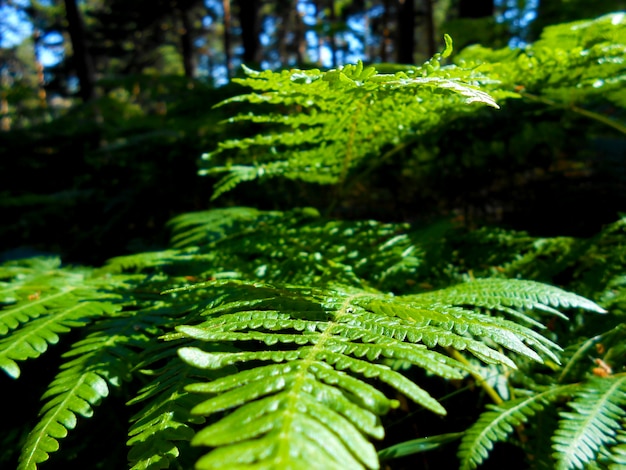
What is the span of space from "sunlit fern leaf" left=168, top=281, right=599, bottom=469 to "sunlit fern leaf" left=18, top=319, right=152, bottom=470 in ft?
0.83

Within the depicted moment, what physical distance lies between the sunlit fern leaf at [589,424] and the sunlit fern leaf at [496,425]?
6 centimetres

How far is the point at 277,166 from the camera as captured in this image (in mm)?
1376

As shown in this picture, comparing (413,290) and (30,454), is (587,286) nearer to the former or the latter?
(413,290)

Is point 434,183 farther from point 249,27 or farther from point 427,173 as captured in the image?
point 249,27

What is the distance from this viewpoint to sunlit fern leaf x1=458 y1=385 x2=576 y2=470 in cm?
76

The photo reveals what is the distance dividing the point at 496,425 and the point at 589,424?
166 millimetres

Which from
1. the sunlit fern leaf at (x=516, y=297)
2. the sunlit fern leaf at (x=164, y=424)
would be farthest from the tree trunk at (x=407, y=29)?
the sunlit fern leaf at (x=164, y=424)

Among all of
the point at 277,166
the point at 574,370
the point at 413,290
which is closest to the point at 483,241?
the point at 413,290

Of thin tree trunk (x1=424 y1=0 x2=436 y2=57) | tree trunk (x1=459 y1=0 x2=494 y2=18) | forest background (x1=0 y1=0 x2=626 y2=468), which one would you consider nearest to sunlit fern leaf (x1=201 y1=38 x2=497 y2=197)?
forest background (x1=0 y1=0 x2=626 y2=468)

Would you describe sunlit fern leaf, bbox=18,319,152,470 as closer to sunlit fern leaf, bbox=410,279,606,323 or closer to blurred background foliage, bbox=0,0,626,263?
sunlit fern leaf, bbox=410,279,606,323

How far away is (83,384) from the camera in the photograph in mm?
782

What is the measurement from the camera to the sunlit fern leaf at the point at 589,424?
0.72 metres

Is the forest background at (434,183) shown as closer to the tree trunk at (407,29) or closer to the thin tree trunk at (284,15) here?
the tree trunk at (407,29)

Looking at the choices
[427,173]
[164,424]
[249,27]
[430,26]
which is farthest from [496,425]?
[430,26]
